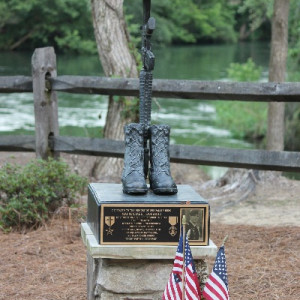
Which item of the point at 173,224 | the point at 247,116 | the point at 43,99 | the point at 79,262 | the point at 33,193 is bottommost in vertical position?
the point at 247,116

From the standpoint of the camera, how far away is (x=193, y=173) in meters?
10.5

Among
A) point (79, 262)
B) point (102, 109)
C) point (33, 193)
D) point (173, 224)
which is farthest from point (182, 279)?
point (102, 109)

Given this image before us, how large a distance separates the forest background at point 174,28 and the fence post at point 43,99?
5637 millimetres

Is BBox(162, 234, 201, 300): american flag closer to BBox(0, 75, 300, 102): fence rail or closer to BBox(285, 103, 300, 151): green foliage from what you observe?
BBox(0, 75, 300, 102): fence rail

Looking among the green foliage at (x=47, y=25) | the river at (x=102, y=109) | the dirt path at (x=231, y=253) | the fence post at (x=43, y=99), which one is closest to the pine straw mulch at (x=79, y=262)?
the dirt path at (x=231, y=253)

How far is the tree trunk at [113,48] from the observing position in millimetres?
8734

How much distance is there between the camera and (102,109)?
19078 millimetres

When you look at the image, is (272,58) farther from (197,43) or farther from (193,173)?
(197,43)

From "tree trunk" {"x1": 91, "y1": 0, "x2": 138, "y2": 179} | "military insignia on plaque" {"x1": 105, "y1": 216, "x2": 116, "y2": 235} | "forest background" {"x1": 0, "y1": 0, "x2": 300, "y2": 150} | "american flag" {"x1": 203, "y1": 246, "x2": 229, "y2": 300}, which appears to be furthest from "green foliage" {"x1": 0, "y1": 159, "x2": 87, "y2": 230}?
"forest background" {"x1": 0, "y1": 0, "x2": 300, "y2": 150}

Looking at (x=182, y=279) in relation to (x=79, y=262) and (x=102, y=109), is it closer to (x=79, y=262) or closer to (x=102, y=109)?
(x=79, y=262)

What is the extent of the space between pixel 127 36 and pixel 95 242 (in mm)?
5468

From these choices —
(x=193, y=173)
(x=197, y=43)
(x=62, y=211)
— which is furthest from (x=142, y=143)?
(x=197, y=43)

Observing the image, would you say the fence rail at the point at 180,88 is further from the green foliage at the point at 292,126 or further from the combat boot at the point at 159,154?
the green foliage at the point at 292,126

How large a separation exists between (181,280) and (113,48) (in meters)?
5.57
